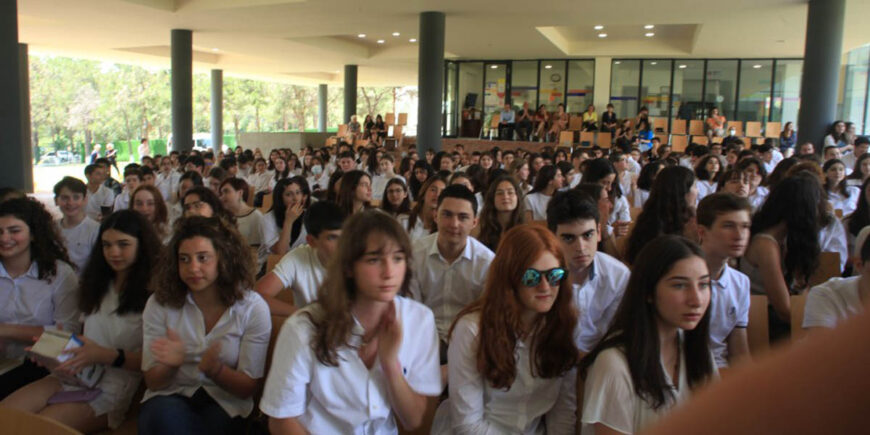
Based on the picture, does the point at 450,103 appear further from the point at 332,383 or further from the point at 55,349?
the point at 332,383

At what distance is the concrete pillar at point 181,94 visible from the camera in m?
16.0

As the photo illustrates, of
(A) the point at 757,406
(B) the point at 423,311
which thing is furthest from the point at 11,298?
(A) the point at 757,406

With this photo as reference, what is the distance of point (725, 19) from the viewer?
14.1 metres

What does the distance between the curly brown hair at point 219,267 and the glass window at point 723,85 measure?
69.8 ft

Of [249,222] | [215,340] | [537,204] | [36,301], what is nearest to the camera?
[215,340]

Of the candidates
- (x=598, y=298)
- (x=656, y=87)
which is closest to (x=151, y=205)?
(x=598, y=298)

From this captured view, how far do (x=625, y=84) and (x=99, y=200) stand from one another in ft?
61.3

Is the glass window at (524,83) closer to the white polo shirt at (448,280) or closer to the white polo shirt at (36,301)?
the white polo shirt at (448,280)

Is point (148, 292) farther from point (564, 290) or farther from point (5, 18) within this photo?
point (5, 18)

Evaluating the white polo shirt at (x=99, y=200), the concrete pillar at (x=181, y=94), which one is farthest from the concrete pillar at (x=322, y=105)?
the white polo shirt at (x=99, y=200)

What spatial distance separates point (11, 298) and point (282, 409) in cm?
203

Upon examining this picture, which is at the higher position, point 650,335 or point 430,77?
point 430,77

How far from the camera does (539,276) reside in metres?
2.45

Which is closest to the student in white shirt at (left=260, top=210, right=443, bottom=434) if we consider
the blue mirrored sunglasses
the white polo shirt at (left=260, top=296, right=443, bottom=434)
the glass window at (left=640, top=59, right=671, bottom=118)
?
the white polo shirt at (left=260, top=296, right=443, bottom=434)
